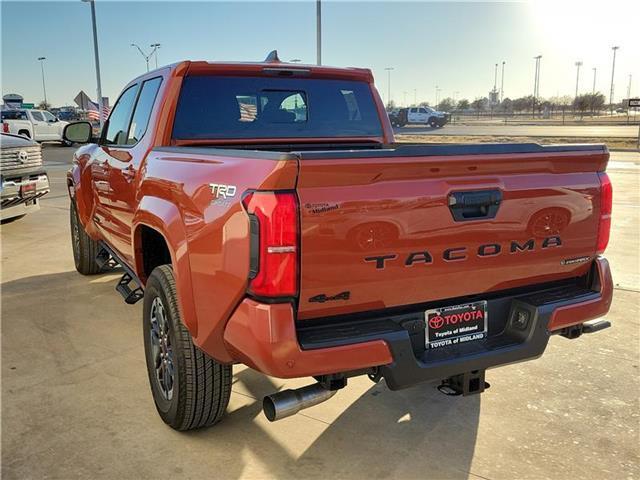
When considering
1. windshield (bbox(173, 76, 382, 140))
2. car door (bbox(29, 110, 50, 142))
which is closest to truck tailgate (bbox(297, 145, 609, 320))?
windshield (bbox(173, 76, 382, 140))

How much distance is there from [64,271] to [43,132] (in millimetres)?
25082

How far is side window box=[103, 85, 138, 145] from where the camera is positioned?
15.2ft

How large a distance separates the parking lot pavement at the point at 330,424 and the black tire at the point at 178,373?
5.4 inches

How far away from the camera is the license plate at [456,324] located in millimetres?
2631

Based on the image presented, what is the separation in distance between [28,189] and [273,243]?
7798 millimetres

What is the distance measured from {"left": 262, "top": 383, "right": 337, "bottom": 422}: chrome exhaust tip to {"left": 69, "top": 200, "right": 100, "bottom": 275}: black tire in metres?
4.28

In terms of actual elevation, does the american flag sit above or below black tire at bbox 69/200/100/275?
above

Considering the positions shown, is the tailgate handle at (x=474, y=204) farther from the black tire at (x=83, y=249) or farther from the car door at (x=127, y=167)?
the black tire at (x=83, y=249)

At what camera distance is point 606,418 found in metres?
3.33

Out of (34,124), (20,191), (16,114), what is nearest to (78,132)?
(20,191)

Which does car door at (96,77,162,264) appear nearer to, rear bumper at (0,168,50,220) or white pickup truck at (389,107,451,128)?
rear bumper at (0,168,50,220)

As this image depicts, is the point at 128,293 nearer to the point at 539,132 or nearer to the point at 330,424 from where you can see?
the point at 330,424

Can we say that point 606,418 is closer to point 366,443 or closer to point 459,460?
point 459,460

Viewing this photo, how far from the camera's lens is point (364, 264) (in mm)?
2379
